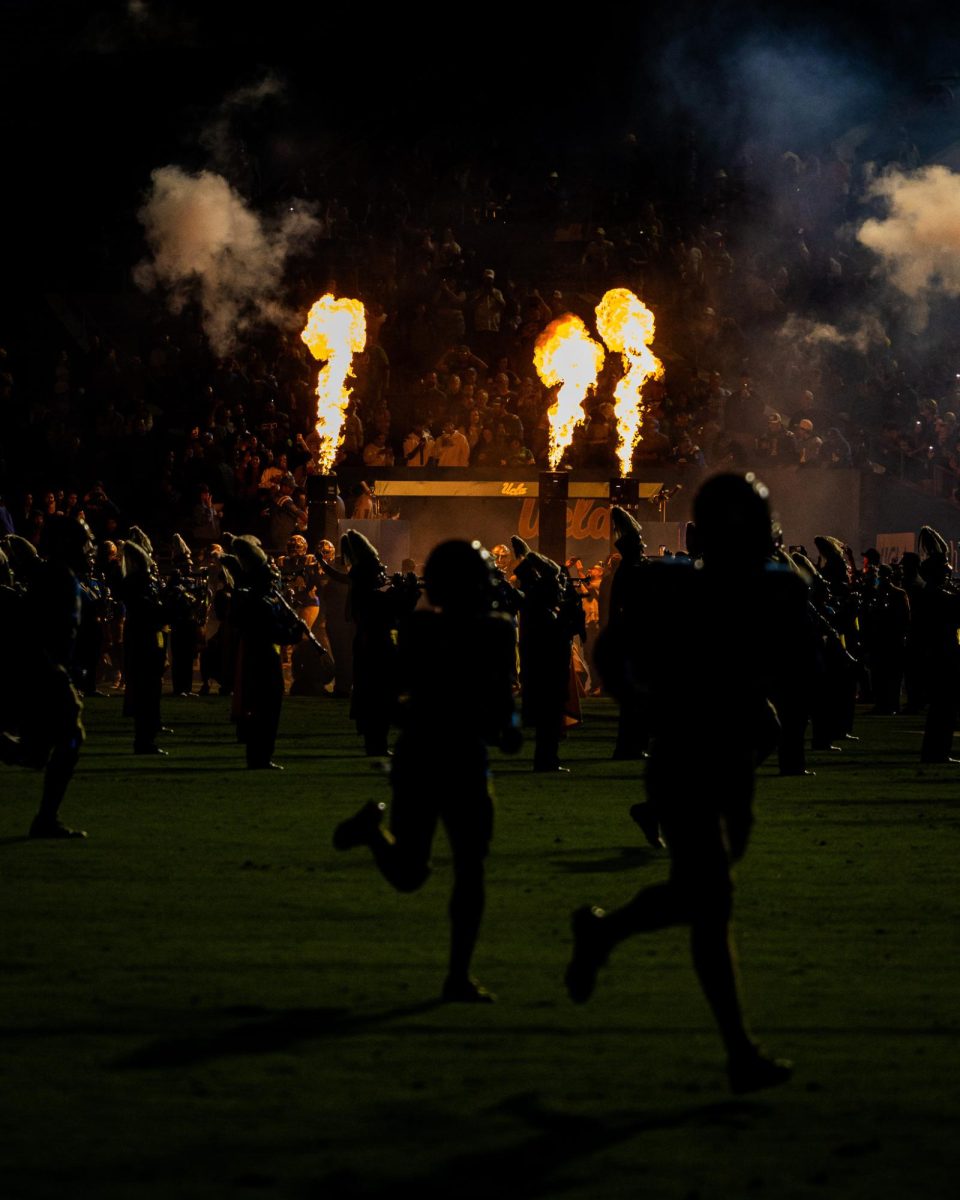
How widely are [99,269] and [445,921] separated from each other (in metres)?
31.4

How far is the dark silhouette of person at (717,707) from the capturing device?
6086mm

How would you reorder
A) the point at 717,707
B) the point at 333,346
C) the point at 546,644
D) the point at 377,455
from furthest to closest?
the point at 377,455 → the point at 333,346 → the point at 546,644 → the point at 717,707

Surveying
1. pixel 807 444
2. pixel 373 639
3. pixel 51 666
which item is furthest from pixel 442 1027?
pixel 807 444

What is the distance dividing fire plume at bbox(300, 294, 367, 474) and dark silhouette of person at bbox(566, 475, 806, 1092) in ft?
77.9

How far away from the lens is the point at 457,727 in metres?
7.41

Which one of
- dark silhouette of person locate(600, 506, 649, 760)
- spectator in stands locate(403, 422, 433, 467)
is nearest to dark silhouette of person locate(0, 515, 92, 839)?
dark silhouette of person locate(600, 506, 649, 760)

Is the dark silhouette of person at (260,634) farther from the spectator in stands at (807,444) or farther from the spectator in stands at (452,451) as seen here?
the spectator in stands at (807,444)

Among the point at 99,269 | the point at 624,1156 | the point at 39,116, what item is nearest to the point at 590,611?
the point at 99,269

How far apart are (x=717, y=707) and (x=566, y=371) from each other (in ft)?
82.9

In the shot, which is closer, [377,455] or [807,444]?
[377,455]

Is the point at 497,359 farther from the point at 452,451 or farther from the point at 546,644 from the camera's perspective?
the point at 546,644

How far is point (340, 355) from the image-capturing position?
99.3ft

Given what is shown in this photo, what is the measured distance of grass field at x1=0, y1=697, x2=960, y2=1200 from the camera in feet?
17.5

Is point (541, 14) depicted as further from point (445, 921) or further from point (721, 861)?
point (721, 861)
